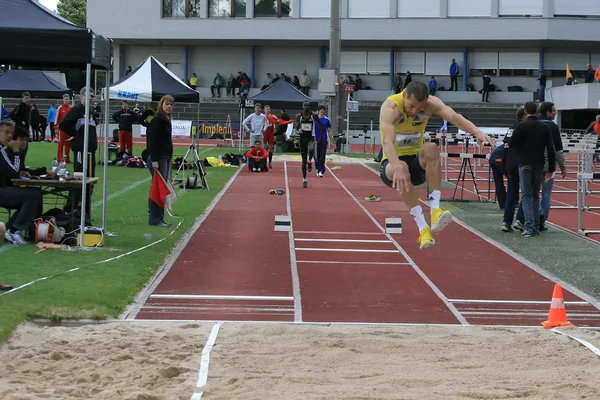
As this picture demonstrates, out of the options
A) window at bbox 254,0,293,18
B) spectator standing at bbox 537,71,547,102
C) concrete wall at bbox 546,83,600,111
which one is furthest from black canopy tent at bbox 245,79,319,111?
spectator standing at bbox 537,71,547,102

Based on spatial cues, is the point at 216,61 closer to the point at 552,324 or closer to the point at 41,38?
the point at 41,38

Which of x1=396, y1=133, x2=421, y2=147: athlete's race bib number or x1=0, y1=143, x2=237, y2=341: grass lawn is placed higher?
x1=396, y1=133, x2=421, y2=147: athlete's race bib number

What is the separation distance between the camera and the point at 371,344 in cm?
710

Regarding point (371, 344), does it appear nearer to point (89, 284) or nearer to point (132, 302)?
point (132, 302)

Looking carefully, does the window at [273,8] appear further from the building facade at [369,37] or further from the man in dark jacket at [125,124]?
the man in dark jacket at [125,124]

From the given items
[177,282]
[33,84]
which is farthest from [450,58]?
[177,282]

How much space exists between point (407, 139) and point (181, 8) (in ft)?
161

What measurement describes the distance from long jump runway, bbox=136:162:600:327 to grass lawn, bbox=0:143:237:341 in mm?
319

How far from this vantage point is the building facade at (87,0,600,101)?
52.9m

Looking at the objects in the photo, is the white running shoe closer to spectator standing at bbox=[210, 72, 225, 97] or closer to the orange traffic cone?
the orange traffic cone

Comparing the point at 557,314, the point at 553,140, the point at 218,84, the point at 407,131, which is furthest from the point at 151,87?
the point at 218,84

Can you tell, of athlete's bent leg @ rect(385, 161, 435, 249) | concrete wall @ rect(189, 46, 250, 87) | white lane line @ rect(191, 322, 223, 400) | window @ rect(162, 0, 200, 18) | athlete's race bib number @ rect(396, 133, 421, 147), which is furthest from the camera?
concrete wall @ rect(189, 46, 250, 87)

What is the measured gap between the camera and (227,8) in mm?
55406

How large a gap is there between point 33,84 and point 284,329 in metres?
23.1
